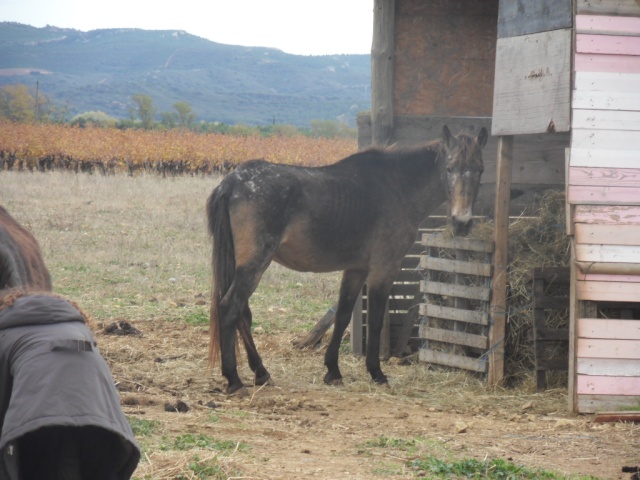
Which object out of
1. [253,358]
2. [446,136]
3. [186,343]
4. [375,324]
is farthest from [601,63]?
[186,343]

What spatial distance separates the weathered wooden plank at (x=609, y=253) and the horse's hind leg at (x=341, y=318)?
2.34 meters

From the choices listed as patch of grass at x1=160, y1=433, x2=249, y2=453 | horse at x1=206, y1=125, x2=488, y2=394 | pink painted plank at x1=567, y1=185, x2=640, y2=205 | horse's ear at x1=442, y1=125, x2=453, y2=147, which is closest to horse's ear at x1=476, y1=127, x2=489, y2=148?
horse at x1=206, y1=125, x2=488, y2=394

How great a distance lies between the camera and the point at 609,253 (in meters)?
6.85

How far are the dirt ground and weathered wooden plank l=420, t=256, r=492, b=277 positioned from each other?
3.31 ft

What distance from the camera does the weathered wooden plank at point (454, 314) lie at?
8.28m

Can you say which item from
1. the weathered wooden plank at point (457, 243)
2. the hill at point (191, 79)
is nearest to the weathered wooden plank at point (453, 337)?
the weathered wooden plank at point (457, 243)

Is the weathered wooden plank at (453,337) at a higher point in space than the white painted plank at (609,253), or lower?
lower

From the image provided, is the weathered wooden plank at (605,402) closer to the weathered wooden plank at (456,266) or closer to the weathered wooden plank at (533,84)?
the weathered wooden plank at (456,266)

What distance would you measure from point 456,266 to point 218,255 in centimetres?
238

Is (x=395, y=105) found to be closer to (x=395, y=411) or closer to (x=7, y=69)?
(x=395, y=411)

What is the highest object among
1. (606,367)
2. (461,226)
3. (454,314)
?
(461,226)

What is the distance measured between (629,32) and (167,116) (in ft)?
225

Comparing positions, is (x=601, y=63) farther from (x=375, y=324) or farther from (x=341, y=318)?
(x=341, y=318)

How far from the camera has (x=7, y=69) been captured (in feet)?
518
